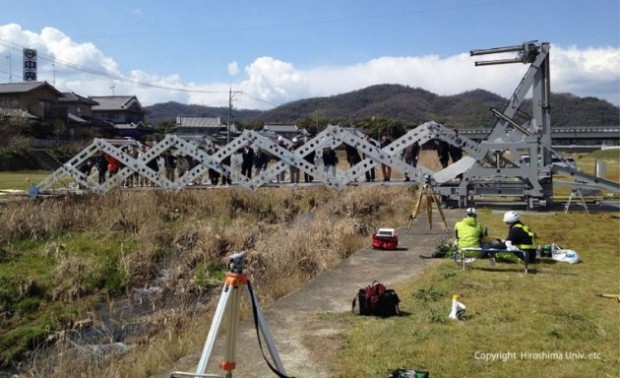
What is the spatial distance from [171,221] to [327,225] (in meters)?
6.53

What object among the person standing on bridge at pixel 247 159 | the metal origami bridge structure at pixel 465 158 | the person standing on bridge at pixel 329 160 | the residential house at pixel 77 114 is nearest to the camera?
the metal origami bridge structure at pixel 465 158

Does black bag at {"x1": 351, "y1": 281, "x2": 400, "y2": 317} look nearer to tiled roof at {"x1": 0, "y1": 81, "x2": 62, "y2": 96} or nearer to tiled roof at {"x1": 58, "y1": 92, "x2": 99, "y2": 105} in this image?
tiled roof at {"x1": 0, "y1": 81, "x2": 62, "y2": 96}

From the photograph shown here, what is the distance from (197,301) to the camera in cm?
1137

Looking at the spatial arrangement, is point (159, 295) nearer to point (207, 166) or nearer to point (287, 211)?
point (207, 166)

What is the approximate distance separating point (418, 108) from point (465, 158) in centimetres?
11558

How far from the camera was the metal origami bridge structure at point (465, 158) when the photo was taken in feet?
57.8

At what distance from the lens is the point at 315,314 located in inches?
298

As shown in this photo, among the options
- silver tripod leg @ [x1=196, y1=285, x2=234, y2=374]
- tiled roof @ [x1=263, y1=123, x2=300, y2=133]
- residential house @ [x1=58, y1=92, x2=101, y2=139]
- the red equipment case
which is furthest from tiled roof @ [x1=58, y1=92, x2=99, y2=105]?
silver tripod leg @ [x1=196, y1=285, x2=234, y2=374]

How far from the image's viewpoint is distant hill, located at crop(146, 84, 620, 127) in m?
112

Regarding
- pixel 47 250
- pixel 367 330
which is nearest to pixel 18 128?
pixel 47 250

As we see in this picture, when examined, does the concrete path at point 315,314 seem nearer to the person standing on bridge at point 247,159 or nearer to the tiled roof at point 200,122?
the person standing on bridge at point 247,159

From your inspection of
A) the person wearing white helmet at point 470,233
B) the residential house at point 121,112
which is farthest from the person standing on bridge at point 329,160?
the residential house at point 121,112

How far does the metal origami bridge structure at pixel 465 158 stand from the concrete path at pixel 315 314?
5.61 metres

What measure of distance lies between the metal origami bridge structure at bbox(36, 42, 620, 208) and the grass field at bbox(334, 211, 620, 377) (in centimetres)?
742
